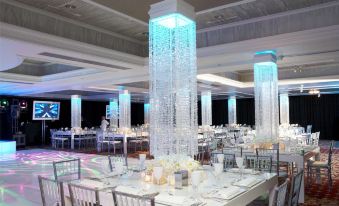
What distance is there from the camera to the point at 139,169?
13.8 ft

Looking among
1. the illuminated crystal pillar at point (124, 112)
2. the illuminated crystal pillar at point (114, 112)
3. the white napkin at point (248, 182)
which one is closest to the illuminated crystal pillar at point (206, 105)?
the illuminated crystal pillar at point (124, 112)

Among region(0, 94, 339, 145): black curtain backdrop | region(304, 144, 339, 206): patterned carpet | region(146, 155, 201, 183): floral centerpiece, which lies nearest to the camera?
region(146, 155, 201, 183): floral centerpiece

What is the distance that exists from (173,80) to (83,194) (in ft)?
5.92

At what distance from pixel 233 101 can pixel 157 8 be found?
55.5 feet

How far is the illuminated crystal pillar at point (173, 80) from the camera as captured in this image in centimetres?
398

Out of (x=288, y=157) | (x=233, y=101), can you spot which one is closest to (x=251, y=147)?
(x=288, y=157)

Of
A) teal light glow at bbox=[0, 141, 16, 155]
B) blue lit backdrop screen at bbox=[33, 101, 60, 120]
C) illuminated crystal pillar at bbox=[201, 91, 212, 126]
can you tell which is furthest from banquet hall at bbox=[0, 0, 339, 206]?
blue lit backdrop screen at bbox=[33, 101, 60, 120]

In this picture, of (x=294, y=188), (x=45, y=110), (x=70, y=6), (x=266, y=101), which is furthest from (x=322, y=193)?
(x=45, y=110)

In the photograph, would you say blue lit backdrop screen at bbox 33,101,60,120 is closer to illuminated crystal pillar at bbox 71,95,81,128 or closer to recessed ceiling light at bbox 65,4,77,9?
illuminated crystal pillar at bbox 71,95,81,128

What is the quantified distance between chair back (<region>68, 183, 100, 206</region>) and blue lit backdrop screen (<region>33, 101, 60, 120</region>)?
17233 mm

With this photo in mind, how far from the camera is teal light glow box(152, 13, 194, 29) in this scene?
398 centimetres

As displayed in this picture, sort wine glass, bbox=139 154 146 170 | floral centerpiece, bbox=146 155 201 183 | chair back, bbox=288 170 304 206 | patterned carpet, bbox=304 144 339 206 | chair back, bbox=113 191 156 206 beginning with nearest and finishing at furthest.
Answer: chair back, bbox=113 191 156 206 < chair back, bbox=288 170 304 206 < floral centerpiece, bbox=146 155 201 183 < wine glass, bbox=139 154 146 170 < patterned carpet, bbox=304 144 339 206

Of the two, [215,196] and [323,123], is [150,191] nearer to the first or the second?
[215,196]

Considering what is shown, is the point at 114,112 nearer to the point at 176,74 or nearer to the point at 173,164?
the point at 176,74
